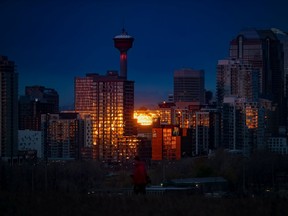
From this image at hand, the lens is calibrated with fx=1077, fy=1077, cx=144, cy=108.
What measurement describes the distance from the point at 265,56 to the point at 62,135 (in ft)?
119

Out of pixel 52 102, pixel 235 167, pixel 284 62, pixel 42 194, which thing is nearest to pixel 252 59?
pixel 284 62

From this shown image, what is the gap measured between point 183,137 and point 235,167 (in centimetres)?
3123

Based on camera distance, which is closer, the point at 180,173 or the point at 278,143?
the point at 180,173

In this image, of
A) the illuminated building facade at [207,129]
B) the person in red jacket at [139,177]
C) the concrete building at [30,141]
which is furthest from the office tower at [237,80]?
the person in red jacket at [139,177]

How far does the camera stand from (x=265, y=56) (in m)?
108

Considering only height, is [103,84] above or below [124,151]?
above

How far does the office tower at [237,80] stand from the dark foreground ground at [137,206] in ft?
261

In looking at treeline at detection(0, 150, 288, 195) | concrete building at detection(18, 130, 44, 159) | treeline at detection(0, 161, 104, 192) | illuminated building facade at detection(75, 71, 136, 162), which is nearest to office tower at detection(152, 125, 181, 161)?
illuminated building facade at detection(75, 71, 136, 162)

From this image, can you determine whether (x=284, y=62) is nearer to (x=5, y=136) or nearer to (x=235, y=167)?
(x=5, y=136)

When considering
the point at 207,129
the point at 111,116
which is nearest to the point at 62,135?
the point at 111,116

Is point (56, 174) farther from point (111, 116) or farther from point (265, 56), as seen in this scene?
point (265, 56)

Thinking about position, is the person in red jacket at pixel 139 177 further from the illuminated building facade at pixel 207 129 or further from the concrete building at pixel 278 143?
the illuminated building facade at pixel 207 129

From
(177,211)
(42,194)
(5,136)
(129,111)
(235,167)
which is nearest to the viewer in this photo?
(177,211)

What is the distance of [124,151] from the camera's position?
7300 cm
